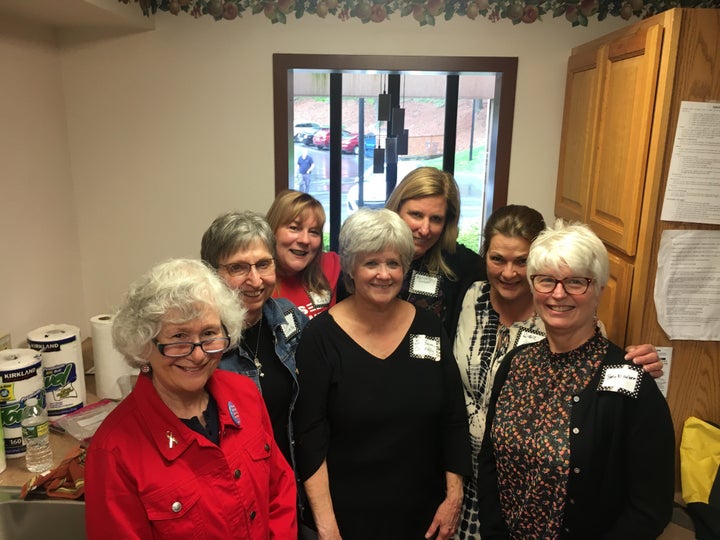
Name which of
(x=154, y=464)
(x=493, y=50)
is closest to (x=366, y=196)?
(x=493, y=50)

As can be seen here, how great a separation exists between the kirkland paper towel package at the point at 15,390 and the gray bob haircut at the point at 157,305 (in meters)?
0.69

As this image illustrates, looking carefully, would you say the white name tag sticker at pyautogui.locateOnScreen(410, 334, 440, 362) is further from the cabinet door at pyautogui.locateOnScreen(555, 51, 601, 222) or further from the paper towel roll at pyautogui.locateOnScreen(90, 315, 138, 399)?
the paper towel roll at pyautogui.locateOnScreen(90, 315, 138, 399)

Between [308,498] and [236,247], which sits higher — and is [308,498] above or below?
below

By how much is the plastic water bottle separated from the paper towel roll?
0.38 m

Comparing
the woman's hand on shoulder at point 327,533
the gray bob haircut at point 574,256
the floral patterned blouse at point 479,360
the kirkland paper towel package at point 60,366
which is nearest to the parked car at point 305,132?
the kirkland paper towel package at point 60,366

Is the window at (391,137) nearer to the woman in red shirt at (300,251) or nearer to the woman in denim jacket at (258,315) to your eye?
the woman in red shirt at (300,251)

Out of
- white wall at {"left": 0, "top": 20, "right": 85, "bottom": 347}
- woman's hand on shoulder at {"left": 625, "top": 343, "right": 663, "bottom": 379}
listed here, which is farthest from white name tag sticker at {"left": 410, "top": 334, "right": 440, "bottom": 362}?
white wall at {"left": 0, "top": 20, "right": 85, "bottom": 347}

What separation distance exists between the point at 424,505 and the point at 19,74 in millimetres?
2056

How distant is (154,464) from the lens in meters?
1.01

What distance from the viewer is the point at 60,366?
176 centimetres

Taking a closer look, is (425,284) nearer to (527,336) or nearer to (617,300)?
(527,336)

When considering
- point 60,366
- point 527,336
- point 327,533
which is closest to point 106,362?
point 60,366

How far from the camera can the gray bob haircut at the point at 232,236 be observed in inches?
54.2

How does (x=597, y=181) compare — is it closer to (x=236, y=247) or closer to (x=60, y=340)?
(x=236, y=247)
